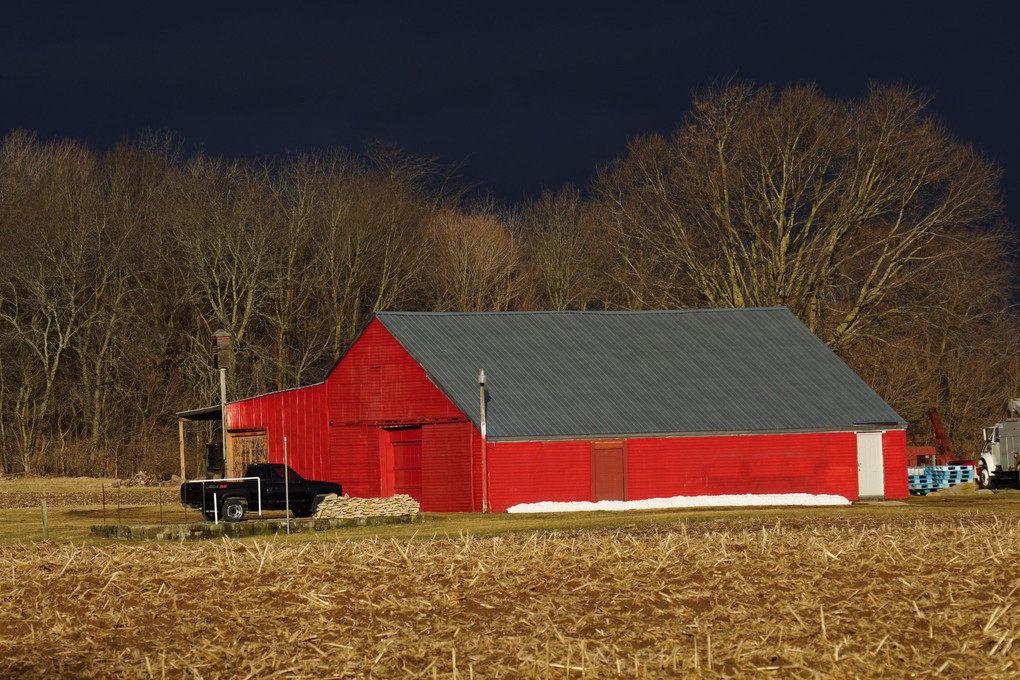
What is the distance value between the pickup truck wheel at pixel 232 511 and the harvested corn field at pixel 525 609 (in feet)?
51.1

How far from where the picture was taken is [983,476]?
54.9m

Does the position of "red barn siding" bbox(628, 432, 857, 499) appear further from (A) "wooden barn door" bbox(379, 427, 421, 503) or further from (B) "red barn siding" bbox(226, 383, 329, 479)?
(B) "red barn siding" bbox(226, 383, 329, 479)

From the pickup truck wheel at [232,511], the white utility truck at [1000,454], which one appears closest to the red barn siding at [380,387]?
the pickup truck wheel at [232,511]

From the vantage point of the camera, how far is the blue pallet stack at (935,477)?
51.4m

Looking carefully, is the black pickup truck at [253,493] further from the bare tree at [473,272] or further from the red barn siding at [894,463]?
the bare tree at [473,272]

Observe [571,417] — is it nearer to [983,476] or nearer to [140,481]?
[983,476]

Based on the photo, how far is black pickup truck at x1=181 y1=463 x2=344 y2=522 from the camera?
36.5 m

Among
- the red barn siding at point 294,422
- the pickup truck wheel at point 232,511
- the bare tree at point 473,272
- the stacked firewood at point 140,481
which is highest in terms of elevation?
the bare tree at point 473,272

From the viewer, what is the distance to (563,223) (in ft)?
275

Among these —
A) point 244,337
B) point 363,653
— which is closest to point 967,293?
point 244,337

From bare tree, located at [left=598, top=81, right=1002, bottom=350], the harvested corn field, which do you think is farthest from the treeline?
the harvested corn field

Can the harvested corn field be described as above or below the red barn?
below

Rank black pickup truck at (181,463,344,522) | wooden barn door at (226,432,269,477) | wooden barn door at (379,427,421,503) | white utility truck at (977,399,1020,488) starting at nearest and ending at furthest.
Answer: black pickup truck at (181,463,344,522)
wooden barn door at (379,427,421,503)
wooden barn door at (226,432,269,477)
white utility truck at (977,399,1020,488)

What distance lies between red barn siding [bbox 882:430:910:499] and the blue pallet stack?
17.5ft
